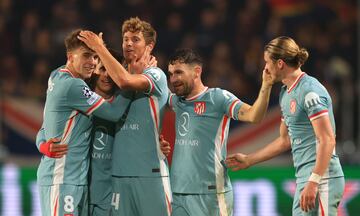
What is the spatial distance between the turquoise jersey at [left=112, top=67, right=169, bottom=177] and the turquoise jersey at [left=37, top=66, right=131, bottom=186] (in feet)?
0.64

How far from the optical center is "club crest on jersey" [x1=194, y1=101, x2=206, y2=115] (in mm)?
8266

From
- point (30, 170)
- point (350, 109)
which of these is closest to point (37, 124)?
point (30, 170)

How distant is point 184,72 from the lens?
27.2 ft

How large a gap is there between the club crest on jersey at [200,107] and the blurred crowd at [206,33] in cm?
548

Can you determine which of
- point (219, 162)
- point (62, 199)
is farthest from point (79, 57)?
point (219, 162)

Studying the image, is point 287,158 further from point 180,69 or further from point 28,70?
point 180,69

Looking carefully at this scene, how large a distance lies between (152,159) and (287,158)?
5446 mm

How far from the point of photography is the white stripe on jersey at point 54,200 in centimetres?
787

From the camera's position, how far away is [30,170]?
11883 mm

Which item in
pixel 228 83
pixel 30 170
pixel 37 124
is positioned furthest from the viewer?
pixel 228 83

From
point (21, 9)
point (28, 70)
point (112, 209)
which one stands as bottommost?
point (112, 209)

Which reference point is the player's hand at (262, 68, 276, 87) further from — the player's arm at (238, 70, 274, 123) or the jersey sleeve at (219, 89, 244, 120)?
the jersey sleeve at (219, 89, 244, 120)

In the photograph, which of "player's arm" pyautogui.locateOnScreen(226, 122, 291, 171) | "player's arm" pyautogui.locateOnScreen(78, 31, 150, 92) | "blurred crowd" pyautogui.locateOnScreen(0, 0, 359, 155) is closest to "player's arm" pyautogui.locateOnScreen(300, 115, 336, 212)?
"player's arm" pyautogui.locateOnScreen(226, 122, 291, 171)

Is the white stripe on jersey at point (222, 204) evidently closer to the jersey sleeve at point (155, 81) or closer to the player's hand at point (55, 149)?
the jersey sleeve at point (155, 81)
